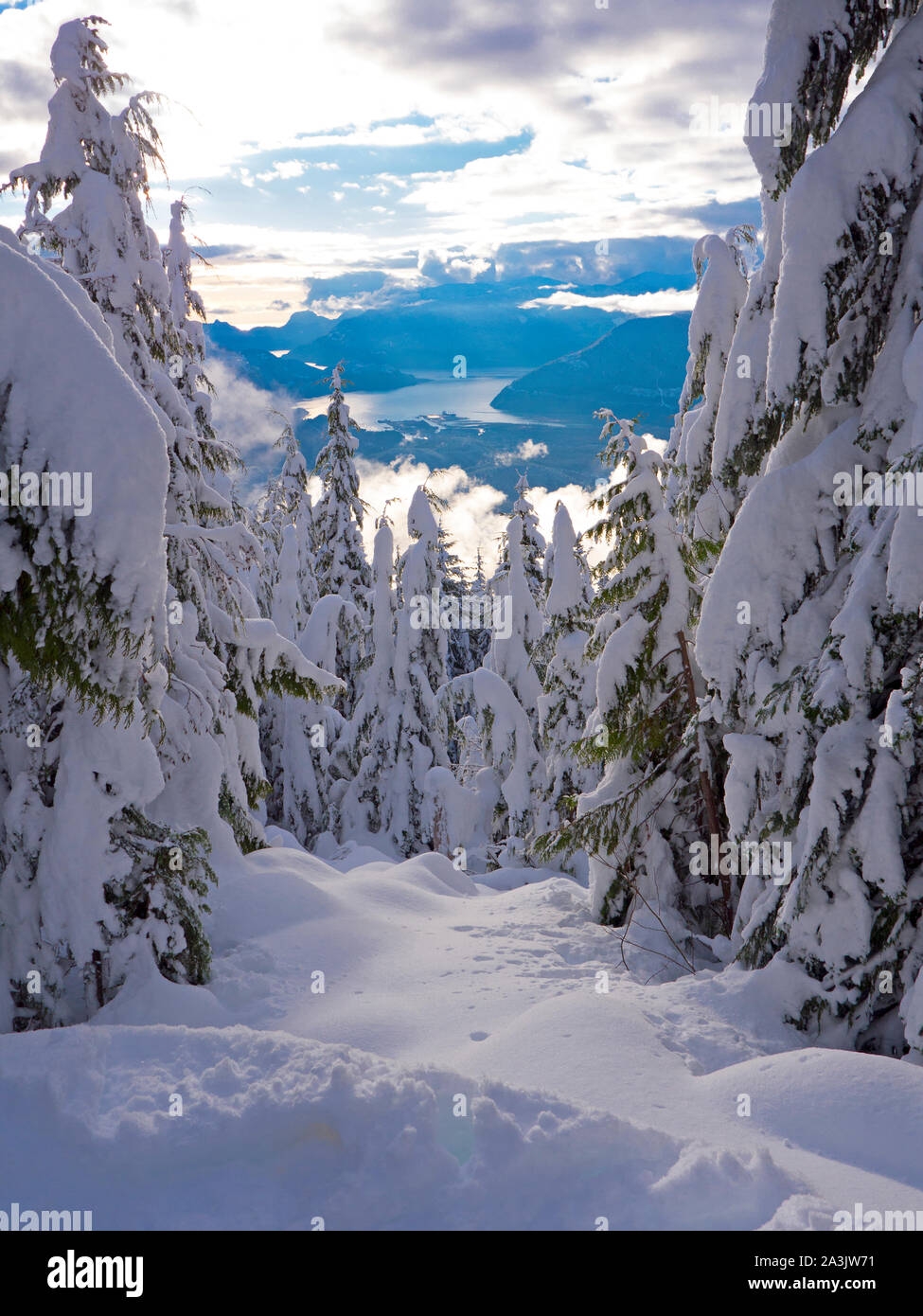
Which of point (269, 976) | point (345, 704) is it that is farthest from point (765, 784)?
point (345, 704)

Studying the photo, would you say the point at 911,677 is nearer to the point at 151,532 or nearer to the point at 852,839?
the point at 852,839

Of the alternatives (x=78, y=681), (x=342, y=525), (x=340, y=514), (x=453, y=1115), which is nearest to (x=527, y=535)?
(x=340, y=514)

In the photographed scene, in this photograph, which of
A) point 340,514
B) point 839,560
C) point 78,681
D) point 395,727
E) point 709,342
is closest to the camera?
point 78,681

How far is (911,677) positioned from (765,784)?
1.67 m

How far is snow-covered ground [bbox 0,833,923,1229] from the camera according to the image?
302 cm

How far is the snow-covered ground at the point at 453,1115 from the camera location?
9.90 ft

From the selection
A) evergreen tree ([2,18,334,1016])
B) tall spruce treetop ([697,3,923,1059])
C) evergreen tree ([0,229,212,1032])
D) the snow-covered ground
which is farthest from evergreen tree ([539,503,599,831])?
evergreen tree ([0,229,212,1032])

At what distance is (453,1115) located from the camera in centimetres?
334

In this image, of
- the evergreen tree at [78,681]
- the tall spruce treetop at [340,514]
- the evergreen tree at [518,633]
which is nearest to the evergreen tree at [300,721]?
the tall spruce treetop at [340,514]

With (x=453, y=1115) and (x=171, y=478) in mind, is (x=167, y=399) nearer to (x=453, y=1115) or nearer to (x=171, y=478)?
(x=171, y=478)

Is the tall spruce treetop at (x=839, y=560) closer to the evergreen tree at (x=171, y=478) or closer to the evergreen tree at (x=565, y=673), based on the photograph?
the evergreen tree at (x=171, y=478)

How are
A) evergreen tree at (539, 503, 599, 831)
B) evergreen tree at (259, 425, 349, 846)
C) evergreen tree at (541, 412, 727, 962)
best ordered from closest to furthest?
evergreen tree at (541, 412, 727, 962) → evergreen tree at (539, 503, 599, 831) → evergreen tree at (259, 425, 349, 846)

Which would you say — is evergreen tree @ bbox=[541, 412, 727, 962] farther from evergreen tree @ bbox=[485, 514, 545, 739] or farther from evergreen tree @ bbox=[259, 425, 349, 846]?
evergreen tree @ bbox=[259, 425, 349, 846]

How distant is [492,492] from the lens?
19812cm
